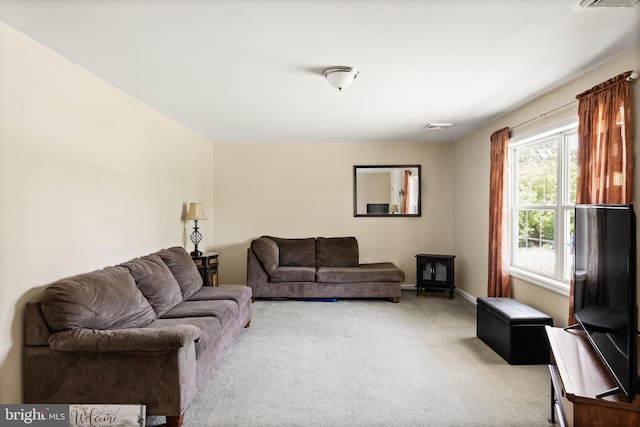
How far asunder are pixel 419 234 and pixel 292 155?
8.45ft

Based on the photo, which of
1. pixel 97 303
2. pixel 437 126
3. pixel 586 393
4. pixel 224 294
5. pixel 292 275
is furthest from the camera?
pixel 292 275

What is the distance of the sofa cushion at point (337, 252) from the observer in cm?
620

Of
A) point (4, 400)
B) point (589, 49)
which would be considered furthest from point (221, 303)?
point (589, 49)

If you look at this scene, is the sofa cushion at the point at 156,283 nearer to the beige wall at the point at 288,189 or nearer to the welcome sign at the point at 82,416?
the welcome sign at the point at 82,416

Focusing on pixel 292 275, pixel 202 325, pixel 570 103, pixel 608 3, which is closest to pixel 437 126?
pixel 570 103

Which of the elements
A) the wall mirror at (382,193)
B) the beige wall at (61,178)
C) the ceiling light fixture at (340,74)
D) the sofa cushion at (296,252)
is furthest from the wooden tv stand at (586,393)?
the wall mirror at (382,193)

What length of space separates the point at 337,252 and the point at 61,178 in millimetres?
4164

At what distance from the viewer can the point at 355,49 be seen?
8.96ft

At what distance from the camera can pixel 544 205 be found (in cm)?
400

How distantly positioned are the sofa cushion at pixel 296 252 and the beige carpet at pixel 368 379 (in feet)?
5.03

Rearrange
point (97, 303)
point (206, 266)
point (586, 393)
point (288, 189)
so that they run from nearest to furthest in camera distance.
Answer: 1. point (586, 393)
2. point (97, 303)
3. point (206, 266)
4. point (288, 189)

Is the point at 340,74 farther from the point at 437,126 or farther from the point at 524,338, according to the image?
the point at 524,338

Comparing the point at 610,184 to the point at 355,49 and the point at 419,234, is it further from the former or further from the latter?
the point at 419,234

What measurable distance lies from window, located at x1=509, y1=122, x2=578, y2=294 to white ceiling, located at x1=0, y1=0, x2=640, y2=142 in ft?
1.83
